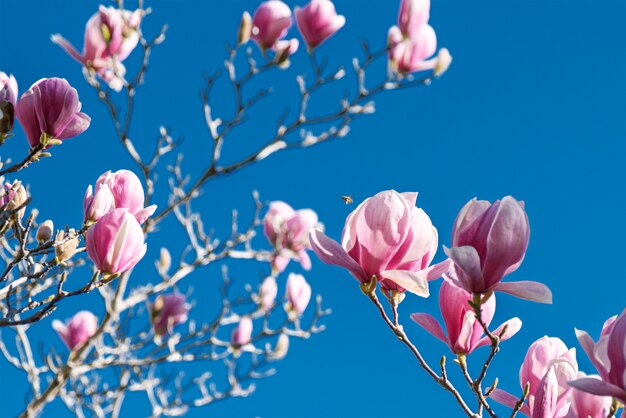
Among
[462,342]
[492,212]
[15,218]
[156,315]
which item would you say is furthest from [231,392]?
[492,212]

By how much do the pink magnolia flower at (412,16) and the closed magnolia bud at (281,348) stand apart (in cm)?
196

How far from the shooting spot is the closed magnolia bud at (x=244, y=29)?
3.11m

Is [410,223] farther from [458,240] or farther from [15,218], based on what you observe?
[15,218]

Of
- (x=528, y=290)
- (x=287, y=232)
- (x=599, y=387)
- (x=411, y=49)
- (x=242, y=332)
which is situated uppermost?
(x=411, y=49)

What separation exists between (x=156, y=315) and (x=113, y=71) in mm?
1418

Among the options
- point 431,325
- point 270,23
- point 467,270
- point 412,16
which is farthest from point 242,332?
point 467,270

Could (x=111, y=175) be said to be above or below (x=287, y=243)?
below

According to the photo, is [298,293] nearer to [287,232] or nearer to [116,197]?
[287,232]

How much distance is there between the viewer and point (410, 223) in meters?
1.11

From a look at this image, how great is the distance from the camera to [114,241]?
49.8 inches

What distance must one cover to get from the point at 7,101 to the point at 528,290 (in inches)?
42.4

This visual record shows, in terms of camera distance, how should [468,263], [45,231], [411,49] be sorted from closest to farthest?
[468,263] < [45,231] < [411,49]

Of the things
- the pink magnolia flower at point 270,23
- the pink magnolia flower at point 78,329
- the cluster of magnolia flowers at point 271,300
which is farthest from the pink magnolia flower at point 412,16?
the pink magnolia flower at point 78,329

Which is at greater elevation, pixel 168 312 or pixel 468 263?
pixel 168 312
